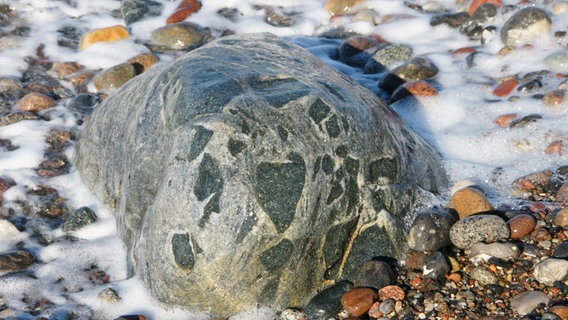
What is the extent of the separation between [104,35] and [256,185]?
159 inches

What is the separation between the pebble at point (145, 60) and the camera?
6.01 m

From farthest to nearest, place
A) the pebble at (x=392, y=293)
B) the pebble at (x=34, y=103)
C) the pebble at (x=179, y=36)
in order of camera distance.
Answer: the pebble at (x=179, y=36) < the pebble at (x=34, y=103) < the pebble at (x=392, y=293)

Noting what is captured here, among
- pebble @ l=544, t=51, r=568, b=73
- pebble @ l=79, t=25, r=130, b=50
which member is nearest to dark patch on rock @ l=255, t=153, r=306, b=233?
pebble @ l=544, t=51, r=568, b=73

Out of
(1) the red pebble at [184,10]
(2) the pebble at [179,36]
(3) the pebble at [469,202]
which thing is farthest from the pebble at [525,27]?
(1) the red pebble at [184,10]

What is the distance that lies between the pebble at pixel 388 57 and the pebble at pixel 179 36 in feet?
5.98

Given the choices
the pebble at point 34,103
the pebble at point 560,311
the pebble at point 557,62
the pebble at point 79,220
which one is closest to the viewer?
the pebble at point 560,311

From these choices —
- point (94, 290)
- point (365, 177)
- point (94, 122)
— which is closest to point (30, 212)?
point (94, 122)

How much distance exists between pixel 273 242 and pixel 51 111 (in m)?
3.18

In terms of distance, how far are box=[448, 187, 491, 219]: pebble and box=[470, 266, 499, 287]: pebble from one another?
0.52 m

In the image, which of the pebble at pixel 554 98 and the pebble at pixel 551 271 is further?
the pebble at pixel 554 98

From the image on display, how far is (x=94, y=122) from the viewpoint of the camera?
15.0 feet

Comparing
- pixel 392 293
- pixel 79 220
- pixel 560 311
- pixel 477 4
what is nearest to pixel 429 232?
pixel 392 293

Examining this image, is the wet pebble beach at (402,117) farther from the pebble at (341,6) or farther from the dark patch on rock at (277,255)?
the dark patch on rock at (277,255)

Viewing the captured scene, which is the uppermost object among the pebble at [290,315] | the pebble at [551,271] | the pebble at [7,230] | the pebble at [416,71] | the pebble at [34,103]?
the pebble at [551,271]
